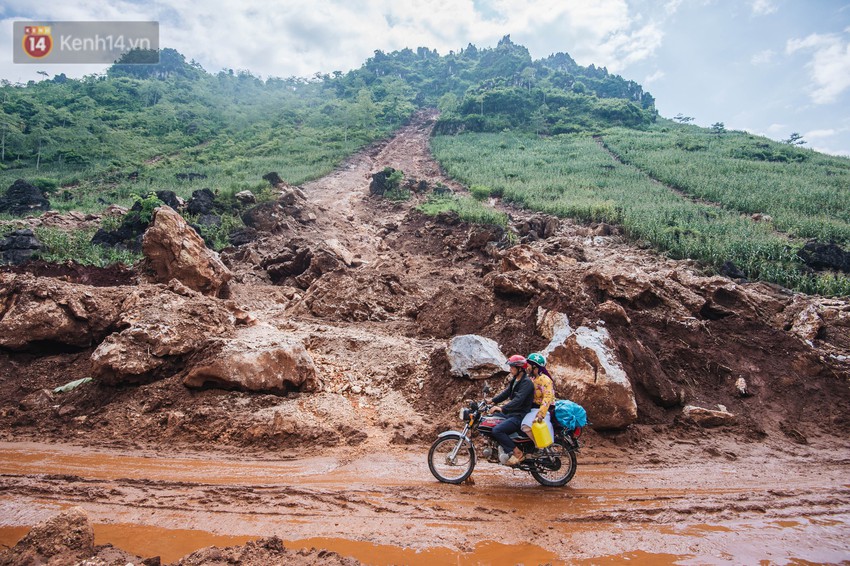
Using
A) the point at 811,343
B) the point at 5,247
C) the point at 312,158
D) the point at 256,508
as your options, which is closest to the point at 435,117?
the point at 312,158

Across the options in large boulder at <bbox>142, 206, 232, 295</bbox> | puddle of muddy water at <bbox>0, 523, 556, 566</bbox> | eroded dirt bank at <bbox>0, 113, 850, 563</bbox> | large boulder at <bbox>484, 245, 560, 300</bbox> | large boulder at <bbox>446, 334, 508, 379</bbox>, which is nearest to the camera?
puddle of muddy water at <bbox>0, 523, 556, 566</bbox>

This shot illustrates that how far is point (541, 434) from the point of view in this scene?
4.91m

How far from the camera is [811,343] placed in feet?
27.3

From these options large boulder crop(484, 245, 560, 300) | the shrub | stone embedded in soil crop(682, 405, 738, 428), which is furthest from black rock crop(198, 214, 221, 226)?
stone embedded in soil crop(682, 405, 738, 428)

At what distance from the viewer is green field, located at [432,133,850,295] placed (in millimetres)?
14531

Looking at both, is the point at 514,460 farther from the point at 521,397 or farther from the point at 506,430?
the point at 521,397

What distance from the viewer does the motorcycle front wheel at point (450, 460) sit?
16.6 feet

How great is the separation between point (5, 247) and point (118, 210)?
259 inches

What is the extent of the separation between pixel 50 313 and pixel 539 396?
867cm

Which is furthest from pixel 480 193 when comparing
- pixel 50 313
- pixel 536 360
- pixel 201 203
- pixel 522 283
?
pixel 50 313

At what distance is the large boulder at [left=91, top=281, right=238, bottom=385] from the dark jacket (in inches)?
214

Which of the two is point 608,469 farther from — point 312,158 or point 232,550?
point 312,158

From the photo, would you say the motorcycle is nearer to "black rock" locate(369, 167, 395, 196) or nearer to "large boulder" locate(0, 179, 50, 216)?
"black rock" locate(369, 167, 395, 196)

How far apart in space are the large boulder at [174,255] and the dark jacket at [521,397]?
31.2ft
